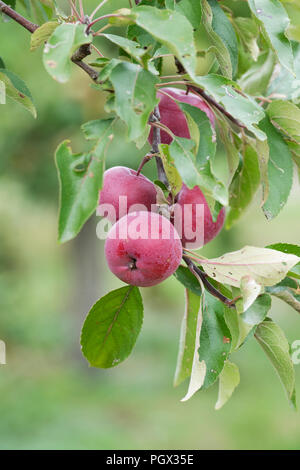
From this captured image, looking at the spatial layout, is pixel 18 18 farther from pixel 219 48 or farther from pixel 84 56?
pixel 219 48

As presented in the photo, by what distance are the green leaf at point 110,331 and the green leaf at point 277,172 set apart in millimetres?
269

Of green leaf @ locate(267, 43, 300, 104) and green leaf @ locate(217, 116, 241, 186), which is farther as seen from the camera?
green leaf @ locate(267, 43, 300, 104)

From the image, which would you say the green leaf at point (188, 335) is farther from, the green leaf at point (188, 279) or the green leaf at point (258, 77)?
the green leaf at point (258, 77)

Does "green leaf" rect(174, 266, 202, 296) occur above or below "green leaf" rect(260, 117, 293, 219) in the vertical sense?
below

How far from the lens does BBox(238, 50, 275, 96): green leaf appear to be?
1180 millimetres

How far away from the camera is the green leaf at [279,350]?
2.91 feet

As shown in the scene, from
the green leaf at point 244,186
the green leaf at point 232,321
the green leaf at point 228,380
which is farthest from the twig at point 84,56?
the green leaf at point 228,380

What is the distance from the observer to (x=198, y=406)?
17.3 ft

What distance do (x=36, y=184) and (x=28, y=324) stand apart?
1.15 meters

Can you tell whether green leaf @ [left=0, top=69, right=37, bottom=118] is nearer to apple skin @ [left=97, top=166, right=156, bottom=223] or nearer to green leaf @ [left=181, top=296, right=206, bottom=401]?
apple skin @ [left=97, top=166, right=156, bottom=223]

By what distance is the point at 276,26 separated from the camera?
2.72ft

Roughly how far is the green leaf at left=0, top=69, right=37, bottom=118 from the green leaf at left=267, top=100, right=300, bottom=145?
0.36m

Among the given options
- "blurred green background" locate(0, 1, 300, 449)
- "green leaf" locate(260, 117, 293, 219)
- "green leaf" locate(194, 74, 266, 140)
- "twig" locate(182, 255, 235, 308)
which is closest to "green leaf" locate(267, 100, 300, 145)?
"green leaf" locate(260, 117, 293, 219)

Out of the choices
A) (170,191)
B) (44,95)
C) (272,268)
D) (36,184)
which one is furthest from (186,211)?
(36,184)
